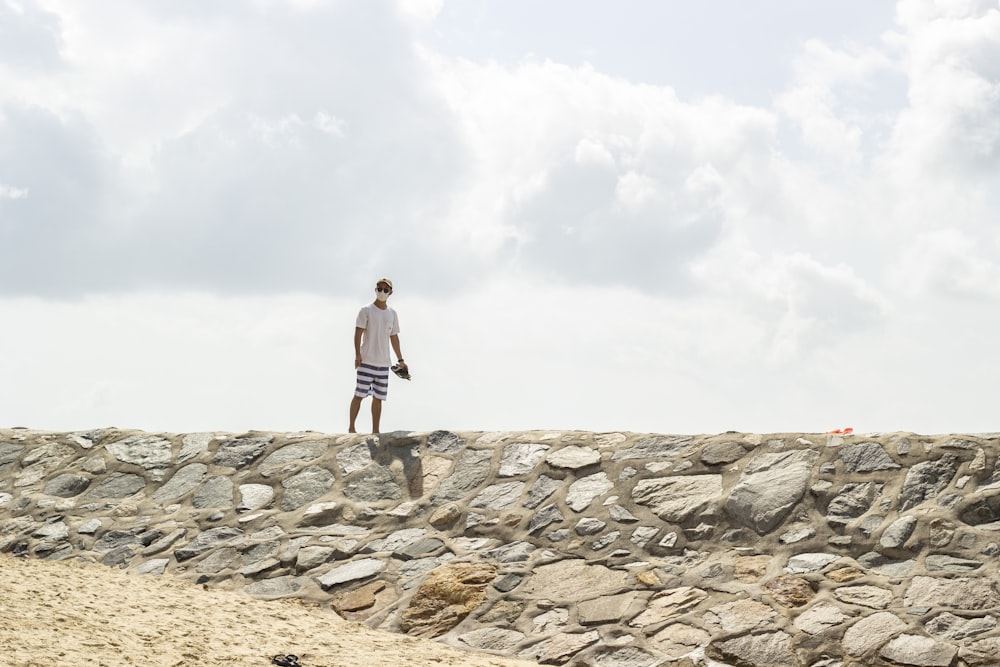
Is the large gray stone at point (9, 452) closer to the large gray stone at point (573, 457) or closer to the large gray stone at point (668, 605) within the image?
the large gray stone at point (573, 457)

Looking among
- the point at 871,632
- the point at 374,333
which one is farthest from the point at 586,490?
the point at 374,333

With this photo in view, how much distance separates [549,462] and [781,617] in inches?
94.4

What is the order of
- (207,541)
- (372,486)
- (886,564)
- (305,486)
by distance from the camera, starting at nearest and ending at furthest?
(886,564), (207,541), (372,486), (305,486)

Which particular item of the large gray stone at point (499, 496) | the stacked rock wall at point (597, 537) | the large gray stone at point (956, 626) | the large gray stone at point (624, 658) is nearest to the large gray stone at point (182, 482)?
the stacked rock wall at point (597, 537)

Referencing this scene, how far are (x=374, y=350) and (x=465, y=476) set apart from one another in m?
1.74

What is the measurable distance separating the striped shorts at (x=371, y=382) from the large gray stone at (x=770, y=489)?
3575 millimetres

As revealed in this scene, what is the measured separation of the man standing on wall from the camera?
948 centimetres

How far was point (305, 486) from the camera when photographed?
880cm

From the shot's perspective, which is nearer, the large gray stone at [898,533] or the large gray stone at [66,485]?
the large gray stone at [898,533]

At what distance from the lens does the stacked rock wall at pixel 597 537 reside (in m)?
6.30

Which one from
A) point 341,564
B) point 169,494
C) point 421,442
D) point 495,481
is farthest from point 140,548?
point 495,481

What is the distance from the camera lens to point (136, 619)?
21.1 feet

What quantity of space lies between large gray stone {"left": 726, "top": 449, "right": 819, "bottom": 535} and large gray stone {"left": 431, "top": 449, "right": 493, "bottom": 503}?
209 centimetres

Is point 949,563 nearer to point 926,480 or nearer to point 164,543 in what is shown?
point 926,480
